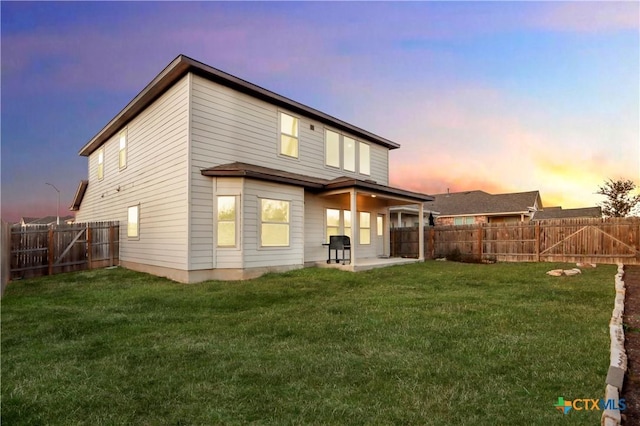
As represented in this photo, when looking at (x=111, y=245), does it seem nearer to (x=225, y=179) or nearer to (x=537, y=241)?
(x=225, y=179)

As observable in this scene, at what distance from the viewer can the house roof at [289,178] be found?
10312mm

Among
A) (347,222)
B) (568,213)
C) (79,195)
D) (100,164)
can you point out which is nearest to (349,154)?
(347,222)

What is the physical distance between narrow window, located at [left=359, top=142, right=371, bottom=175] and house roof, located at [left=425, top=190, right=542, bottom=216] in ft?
45.7

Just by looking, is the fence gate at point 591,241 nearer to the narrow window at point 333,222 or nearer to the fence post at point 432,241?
the fence post at point 432,241

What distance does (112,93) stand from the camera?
1847 centimetres

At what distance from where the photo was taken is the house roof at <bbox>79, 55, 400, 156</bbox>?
10.1 m

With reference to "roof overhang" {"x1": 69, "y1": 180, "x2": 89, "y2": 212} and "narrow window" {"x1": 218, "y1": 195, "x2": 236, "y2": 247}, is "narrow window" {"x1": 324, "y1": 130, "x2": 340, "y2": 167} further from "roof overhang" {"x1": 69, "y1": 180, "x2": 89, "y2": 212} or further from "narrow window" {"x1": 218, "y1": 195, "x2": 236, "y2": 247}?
"roof overhang" {"x1": 69, "y1": 180, "x2": 89, "y2": 212}

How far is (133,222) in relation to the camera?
1367 cm

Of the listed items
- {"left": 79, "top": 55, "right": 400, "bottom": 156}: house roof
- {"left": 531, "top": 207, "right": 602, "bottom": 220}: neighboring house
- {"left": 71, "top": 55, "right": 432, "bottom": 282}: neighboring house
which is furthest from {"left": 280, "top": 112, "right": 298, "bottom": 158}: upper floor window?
{"left": 531, "top": 207, "right": 602, "bottom": 220}: neighboring house

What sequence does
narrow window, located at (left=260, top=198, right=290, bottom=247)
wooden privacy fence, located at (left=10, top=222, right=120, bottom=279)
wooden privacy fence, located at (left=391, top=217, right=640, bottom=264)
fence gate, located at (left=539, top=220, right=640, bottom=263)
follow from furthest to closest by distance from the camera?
wooden privacy fence, located at (left=391, top=217, right=640, bottom=264)
fence gate, located at (left=539, top=220, right=640, bottom=263)
wooden privacy fence, located at (left=10, top=222, right=120, bottom=279)
narrow window, located at (left=260, top=198, right=290, bottom=247)

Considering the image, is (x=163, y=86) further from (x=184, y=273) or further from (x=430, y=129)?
(x=430, y=129)

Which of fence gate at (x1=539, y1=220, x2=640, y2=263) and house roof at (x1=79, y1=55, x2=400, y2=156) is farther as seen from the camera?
fence gate at (x1=539, y1=220, x2=640, y2=263)

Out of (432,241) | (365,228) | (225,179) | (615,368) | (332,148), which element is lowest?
(615,368)

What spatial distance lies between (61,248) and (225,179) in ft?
25.6
